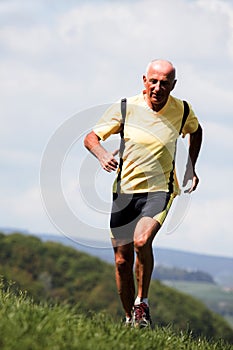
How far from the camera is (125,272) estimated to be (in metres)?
10.8

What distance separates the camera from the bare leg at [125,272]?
34.9 ft

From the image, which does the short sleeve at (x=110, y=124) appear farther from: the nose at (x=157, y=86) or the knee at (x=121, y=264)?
the knee at (x=121, y=264)

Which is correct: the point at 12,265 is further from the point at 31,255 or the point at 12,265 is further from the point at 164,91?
the point at 164,91

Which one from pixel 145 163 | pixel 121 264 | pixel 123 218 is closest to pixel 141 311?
pixel 121 264

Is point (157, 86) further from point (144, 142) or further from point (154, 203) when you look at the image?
point (154, 203)

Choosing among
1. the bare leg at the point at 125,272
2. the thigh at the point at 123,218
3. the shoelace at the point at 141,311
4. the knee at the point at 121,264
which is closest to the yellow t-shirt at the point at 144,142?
the thigh at the point at 123,218

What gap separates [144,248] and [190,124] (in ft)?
5.02

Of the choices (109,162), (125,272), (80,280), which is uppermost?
(109,162)

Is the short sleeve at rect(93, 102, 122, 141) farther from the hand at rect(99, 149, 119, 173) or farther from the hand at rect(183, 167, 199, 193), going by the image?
the hand at rect(183, 167, 199, 193)

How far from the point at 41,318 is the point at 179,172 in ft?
11.0

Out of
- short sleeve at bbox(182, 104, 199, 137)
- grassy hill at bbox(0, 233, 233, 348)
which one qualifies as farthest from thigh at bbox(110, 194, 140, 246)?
grassy hill at bbox(0, 233, 233, 348)

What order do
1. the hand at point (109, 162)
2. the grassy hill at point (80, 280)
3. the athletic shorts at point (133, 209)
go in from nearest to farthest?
the hand at point (109, 162), the athletic shorts at point (133, 209), the grassy hill at point (80, 280)

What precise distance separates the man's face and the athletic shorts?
1.01 meters

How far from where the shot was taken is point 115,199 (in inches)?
414
